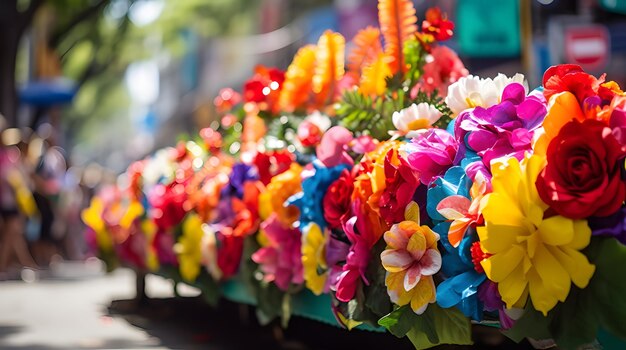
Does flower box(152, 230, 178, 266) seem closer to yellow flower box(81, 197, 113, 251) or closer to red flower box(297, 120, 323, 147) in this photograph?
yellow flower box(81, 197, 113, 251)

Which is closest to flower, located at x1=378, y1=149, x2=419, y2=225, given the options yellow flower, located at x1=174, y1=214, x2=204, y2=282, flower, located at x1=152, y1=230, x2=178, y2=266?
yellow flower, located at x1=174, y1=214, x2=204, y2=282

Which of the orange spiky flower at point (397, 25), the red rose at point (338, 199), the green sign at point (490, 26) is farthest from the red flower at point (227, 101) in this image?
the green sign at point (490, 26)

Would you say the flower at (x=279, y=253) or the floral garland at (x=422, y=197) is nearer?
the floral garland at (x=422, y=197)

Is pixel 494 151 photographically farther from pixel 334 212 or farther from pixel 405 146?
pixel 334 212

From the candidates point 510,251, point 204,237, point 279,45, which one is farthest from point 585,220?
point 279,45

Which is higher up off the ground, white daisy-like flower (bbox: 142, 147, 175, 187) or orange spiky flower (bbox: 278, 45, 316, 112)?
orange spiky flower (bbox: 278, 45, 316, 112)

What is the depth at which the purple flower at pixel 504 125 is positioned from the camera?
2938mm

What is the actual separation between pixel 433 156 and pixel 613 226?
77 centimetres

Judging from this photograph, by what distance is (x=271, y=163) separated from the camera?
5098 millimetres

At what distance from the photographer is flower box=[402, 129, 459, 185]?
322 centimetres

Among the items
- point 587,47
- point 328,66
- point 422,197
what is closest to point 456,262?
point 422,197

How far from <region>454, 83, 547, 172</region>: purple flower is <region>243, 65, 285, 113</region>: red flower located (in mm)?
2521

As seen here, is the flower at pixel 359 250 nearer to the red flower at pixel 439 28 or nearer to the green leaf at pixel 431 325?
the green leaf at pixel 431 325

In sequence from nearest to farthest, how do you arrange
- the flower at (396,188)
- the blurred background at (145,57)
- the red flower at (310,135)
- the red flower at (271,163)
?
the flower at (396,188) < the red flower at (310,135) < the red flower at (271,163) < the blurred background at (145,57)
